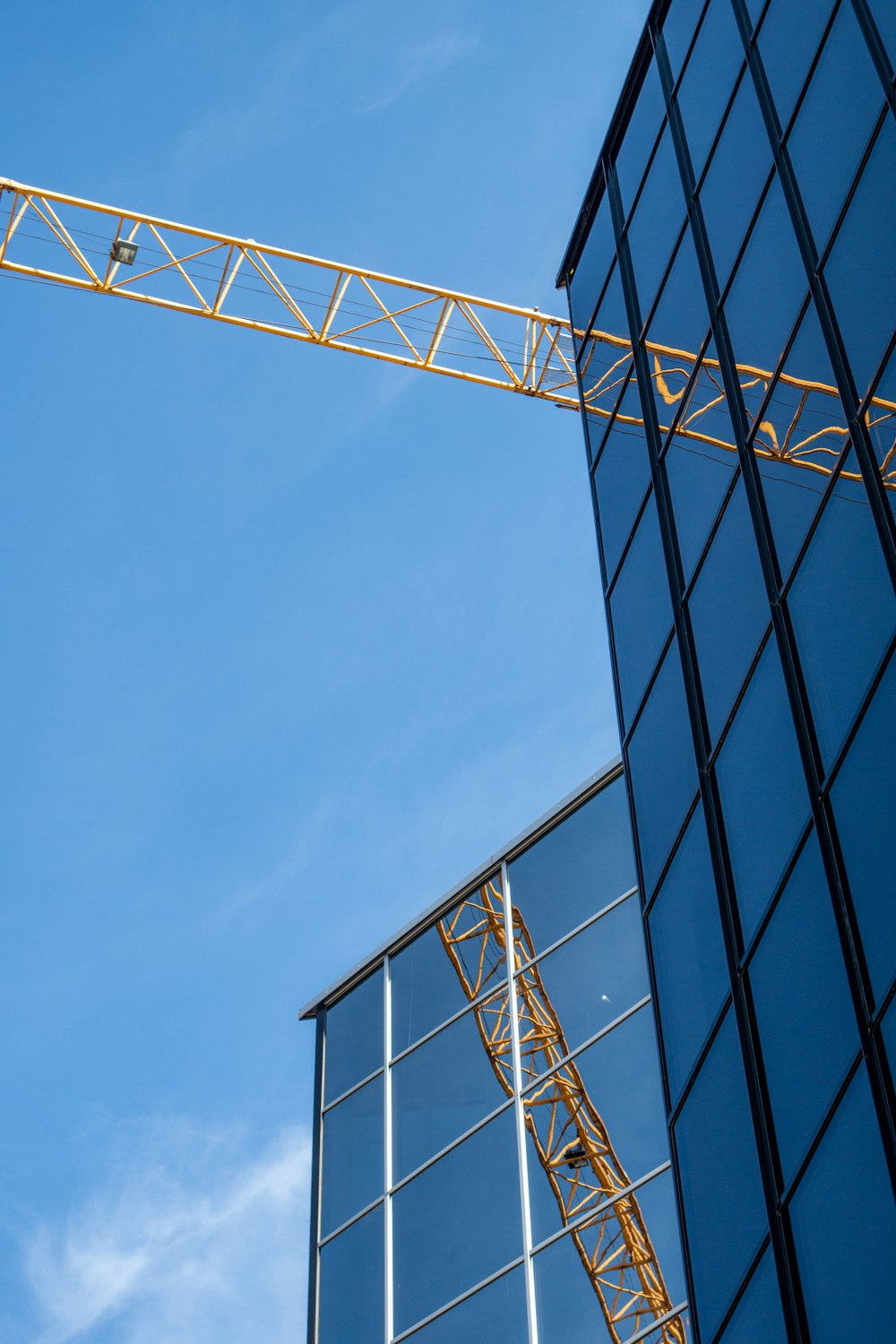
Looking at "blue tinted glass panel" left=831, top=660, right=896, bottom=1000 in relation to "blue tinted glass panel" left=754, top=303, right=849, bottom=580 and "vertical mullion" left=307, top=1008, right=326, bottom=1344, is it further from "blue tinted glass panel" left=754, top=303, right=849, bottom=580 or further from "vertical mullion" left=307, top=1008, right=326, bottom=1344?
"vertical mullion" left=307, top=1008, right=326, bottom=1344

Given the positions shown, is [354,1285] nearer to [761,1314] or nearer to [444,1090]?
[444,1090]

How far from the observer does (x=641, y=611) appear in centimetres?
1767

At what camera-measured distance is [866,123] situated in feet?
46.6

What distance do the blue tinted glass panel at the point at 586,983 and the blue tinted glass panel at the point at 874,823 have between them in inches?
376

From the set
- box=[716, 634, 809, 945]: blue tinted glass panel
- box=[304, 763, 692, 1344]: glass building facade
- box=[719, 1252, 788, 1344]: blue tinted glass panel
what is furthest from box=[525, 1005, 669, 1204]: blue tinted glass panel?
box=[719, 1252, 788, 1344]: blue tinted glass panel

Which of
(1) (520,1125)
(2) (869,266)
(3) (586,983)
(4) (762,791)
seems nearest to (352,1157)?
(1) (520,1125)

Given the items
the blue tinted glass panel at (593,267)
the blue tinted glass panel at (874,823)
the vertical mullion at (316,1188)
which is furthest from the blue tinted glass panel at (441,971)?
the blue tinted glass panel at (874,823)

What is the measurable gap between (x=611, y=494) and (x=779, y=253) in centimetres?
439

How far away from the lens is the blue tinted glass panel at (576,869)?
23.6m

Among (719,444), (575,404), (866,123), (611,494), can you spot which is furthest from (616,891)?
(575,404)

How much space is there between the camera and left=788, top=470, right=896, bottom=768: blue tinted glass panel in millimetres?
12477

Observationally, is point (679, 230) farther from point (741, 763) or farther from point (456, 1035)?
point (456, 1035)

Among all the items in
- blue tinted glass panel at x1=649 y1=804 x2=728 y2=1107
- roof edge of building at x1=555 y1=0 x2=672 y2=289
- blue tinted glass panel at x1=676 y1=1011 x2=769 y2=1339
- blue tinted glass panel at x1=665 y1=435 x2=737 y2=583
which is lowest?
blue tinted glass panel at x1=676 y1=1011 x2=769 y2=1339

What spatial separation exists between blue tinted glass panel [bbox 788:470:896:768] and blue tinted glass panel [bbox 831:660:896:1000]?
1.02 ft
